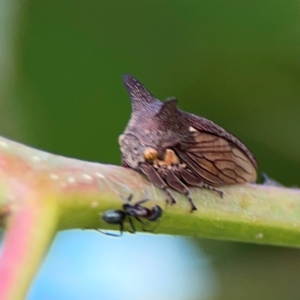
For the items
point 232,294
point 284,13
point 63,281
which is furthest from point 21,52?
point 232,294

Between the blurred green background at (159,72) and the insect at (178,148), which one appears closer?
the insect at (178,148)

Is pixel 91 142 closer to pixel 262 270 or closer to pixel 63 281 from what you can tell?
pixel 63 281

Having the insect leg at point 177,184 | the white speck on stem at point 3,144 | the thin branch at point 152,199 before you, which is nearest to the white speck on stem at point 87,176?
the thin branch at point 152,199

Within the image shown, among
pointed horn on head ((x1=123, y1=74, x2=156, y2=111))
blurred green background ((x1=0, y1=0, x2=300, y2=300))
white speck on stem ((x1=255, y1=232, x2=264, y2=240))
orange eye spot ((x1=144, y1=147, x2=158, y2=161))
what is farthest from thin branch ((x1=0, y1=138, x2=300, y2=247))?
blurred green background ((x1=0, y1=0, x2=300, y2=300))

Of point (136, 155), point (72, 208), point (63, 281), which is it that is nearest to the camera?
point (72, 208)

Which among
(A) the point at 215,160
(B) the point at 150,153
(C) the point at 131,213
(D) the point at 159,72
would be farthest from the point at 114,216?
(D) the point at 159,72

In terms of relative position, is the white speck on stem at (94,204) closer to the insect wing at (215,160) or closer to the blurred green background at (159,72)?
the insect wing at (215,160)

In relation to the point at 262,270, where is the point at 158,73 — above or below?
above

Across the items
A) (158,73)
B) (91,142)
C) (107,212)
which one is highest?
(158,73)
